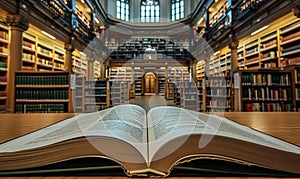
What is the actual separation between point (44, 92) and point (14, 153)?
5112 mm

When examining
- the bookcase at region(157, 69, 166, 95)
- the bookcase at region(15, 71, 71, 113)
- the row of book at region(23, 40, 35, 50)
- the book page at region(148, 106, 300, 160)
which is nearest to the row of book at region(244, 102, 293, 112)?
the bookcase at region(15, 71, 71, 113)

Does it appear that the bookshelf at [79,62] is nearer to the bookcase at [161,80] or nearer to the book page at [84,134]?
the bookcase at [161,80]

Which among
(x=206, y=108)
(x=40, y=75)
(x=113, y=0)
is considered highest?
(x=113, y=0)

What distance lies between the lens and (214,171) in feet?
1.36

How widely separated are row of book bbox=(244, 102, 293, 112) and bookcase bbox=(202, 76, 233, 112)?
65 centimetres

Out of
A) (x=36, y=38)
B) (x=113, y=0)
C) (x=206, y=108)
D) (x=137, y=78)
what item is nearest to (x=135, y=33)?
(x=113, y=0)

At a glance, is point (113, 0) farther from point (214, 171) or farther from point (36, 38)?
point (214, 171)

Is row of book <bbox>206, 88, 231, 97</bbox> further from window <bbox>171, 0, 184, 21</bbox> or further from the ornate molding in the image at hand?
window <bbox>171, 0, 184, 21</bbox>

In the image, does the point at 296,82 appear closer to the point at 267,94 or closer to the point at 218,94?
the point at 267,94

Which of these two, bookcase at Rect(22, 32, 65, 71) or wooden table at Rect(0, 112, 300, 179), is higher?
bookcase at Rect(22, 32, 65, 71)

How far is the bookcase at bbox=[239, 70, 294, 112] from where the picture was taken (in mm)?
4938

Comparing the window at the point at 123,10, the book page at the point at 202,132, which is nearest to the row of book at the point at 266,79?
the book page at the point at 202,132

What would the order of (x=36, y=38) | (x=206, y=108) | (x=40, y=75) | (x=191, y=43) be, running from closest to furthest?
(x=40, y=75) < (x=206, y=108) < (x=36, y=38) < (x=191, y=43)

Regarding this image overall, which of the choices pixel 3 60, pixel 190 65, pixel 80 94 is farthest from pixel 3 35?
pixel 190 65
